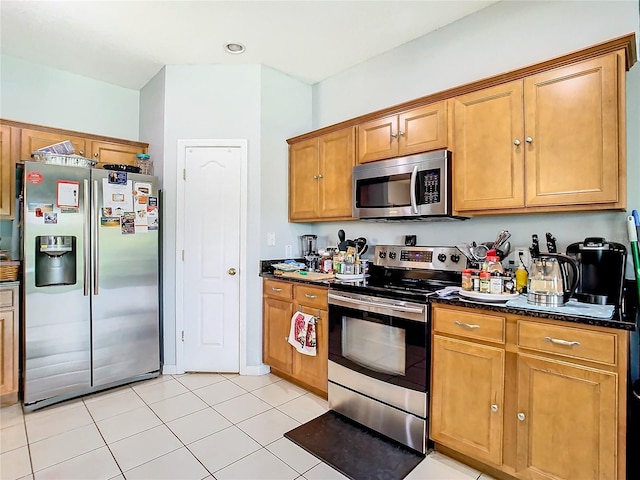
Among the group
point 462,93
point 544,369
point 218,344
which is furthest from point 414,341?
point 218,344

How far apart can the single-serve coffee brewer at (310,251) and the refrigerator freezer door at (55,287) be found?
181cm

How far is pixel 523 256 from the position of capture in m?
2.16

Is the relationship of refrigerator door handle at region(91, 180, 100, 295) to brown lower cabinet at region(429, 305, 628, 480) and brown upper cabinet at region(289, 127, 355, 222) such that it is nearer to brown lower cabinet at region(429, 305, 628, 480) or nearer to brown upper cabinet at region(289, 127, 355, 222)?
brown upper cabinet at region(289, 127, 355, 222)

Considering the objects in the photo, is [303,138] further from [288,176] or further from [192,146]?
[192,146]

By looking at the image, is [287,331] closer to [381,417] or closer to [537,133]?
[381,417]

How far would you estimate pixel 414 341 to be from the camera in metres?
2.02

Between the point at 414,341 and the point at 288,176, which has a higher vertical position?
the point at 288,176

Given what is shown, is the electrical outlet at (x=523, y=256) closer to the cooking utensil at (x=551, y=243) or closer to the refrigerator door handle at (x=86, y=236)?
the cooking utensil at (x=551, y=243)

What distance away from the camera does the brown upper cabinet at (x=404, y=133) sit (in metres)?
2.31

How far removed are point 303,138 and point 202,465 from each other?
258 centimetres

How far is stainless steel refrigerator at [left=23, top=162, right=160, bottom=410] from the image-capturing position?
251 centimetres

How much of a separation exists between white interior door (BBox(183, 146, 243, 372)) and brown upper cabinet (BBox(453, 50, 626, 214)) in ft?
6.34

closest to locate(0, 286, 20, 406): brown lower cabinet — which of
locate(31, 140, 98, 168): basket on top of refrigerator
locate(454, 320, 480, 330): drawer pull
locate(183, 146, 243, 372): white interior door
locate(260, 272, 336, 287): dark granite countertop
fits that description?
locate(31, 140, 98, 168): basket on top of refrigerator

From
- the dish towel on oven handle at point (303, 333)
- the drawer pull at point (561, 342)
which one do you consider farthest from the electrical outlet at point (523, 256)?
the dish towel on oven handle at point (303, 333)
